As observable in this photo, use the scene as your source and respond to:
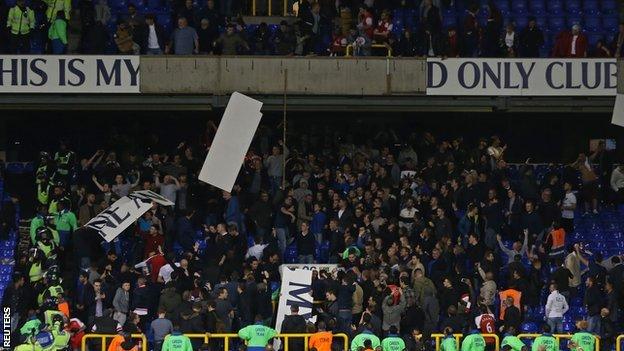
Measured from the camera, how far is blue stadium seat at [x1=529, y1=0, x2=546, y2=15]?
35875mm

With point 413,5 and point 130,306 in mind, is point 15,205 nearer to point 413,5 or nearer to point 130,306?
point 130,306

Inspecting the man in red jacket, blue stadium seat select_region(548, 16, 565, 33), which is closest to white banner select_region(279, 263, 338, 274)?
the man in red jacket

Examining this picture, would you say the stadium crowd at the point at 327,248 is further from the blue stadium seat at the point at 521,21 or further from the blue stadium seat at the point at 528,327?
the blue stadium seat at the point at 521,21

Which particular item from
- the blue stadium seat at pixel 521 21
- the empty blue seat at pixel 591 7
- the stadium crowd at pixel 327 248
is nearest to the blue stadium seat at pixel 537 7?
the blue stadium seat at pixel 521 21

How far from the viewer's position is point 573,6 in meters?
36.1

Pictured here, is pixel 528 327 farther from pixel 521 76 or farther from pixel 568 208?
pixel 521 76

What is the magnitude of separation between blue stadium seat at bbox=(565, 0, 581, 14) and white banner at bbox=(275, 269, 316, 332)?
9.24 m

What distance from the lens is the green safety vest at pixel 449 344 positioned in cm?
2753

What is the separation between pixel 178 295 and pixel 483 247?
503 cm

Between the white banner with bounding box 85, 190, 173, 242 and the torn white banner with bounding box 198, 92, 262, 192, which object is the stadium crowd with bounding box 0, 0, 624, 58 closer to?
the torn white banner with bounding box 198, 92, 262, 192

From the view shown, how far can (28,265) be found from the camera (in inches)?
1182

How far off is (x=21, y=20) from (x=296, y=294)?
23.6 ft

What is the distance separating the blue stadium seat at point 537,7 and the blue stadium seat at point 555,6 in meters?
0.10

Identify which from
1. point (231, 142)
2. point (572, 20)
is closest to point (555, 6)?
point (572, 20)
